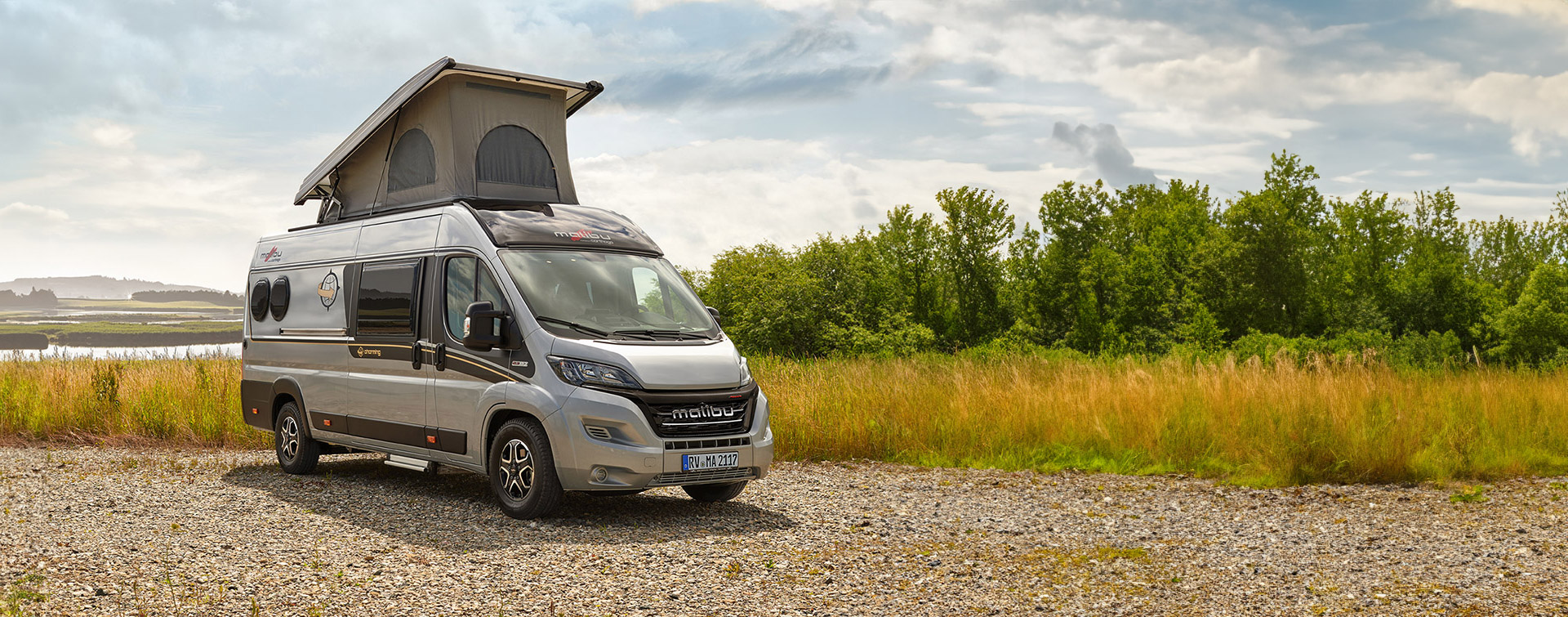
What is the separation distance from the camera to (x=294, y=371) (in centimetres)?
1127

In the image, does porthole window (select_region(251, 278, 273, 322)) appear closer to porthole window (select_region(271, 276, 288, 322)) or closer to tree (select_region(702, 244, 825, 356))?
porthole window (select_region(271, 276, 288, 322))

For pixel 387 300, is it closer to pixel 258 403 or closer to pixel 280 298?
pixel 280 298

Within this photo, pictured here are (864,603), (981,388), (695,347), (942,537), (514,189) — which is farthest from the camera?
(981,388)

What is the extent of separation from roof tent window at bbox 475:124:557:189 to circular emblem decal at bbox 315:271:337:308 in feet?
6.06

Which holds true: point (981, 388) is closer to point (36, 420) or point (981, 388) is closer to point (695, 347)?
point (695, 347)

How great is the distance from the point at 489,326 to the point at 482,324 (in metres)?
0.06

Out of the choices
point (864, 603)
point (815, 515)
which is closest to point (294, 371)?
point (815, 515)

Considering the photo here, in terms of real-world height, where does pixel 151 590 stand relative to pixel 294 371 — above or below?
below

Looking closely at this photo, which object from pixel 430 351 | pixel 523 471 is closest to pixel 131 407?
pixel 430 351

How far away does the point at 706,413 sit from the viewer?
27.9 ft

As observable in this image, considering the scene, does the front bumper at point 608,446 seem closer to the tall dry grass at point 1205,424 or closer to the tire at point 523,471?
the tire at point 523,471

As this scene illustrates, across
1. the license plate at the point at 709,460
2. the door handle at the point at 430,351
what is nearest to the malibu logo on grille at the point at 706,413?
the license plate at the point at 709,460

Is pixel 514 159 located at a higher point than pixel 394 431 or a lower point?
higher

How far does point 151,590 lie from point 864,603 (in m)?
4.03
